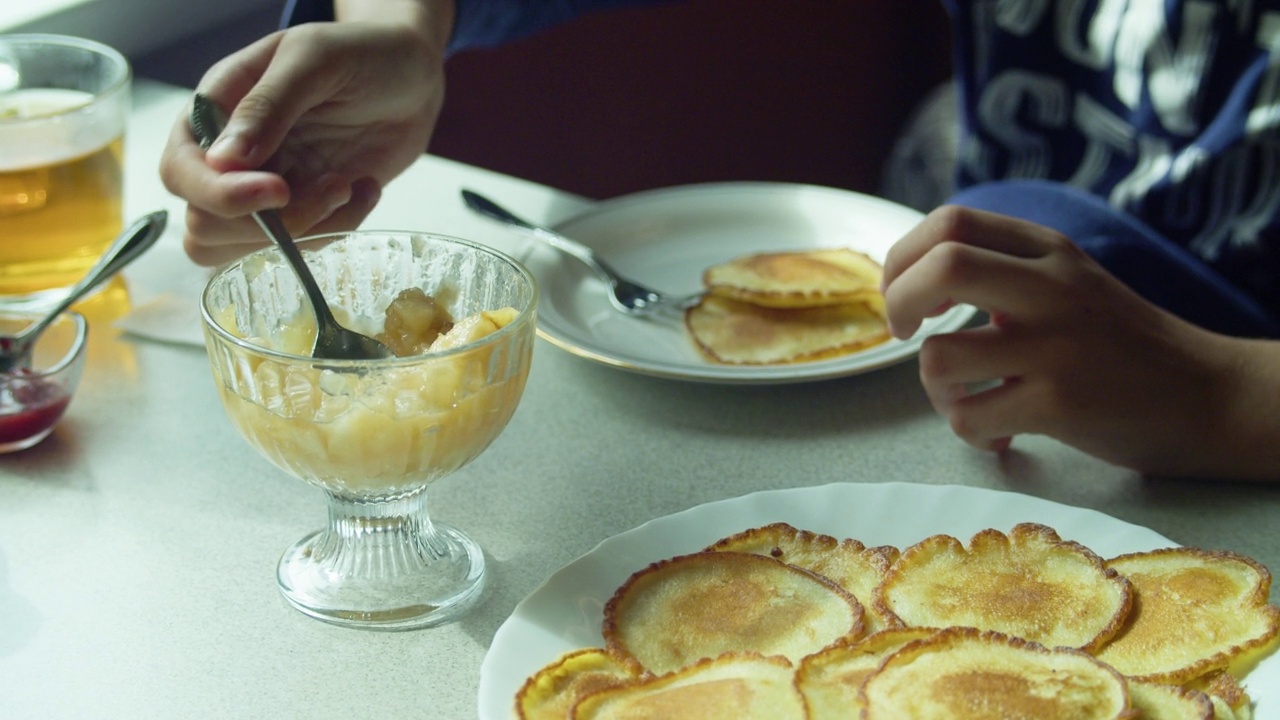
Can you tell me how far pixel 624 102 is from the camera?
2756 millimetres

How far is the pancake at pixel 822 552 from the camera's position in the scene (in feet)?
2.43

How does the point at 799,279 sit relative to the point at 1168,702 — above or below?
below

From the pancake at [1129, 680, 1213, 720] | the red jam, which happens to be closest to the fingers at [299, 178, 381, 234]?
the red jam

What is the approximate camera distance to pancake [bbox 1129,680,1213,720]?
1.94 feet

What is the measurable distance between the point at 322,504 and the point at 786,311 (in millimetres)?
492

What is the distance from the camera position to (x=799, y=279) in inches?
46.7

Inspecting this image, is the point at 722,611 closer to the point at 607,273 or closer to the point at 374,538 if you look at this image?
the point at 374,538

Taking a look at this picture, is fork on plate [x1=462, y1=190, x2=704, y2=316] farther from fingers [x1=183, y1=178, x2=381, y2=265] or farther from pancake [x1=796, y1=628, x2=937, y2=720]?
pancake [x1=796, y1=628, x2=937, y2=720]

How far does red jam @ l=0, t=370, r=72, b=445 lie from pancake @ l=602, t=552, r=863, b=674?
521mm

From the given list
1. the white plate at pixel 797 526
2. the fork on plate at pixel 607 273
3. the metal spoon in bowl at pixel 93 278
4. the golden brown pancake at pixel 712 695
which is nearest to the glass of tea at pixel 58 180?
the metal spoon in bowl at pixel 93 278

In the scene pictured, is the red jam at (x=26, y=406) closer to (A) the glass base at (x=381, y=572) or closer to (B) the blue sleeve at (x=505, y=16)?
(A) the glass base at (x=381, y=572)

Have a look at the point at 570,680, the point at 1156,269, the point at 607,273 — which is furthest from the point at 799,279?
the point at 570,680

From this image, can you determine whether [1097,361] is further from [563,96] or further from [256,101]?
[563,96]

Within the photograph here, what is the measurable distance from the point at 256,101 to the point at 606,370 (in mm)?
376
